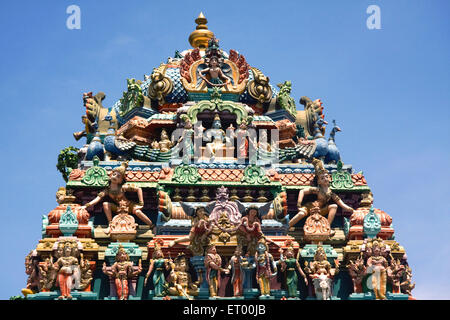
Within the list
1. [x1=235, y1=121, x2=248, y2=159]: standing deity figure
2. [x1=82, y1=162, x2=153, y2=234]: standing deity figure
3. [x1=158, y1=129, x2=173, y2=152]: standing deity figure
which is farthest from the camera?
[x1=158, y1=129, x2=173, y2=152]: standing deity figure

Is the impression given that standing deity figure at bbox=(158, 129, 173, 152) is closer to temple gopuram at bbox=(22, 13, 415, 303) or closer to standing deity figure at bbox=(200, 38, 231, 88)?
temple gopuram at bbox=(22, 13, 415, 303)

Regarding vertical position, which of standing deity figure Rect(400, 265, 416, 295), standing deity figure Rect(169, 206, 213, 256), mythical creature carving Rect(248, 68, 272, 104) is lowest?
standing deity figure Rect(400, 265, 416, 295)

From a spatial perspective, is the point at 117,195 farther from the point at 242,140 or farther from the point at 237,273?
the point at 237,273

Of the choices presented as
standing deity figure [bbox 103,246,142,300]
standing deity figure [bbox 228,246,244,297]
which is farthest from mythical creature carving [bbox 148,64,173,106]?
standing deity figure [bbox 228,246,244,297]

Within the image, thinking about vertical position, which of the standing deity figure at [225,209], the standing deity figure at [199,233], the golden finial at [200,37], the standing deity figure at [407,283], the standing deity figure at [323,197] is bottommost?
the standing deity figure at [407,283]

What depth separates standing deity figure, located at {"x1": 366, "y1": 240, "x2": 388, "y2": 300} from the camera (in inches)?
1248

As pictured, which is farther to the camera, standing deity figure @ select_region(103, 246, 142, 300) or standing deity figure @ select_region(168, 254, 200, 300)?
standing deity figure @ select_region(103, 246, 142, 300)

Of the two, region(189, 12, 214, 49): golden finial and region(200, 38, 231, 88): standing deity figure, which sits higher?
region(189, 12, 214, 49): golden finial

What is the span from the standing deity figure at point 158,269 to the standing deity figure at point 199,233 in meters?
0.48

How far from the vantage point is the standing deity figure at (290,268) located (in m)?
31.8

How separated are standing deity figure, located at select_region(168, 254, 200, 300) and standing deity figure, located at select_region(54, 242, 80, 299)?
299 centimetres

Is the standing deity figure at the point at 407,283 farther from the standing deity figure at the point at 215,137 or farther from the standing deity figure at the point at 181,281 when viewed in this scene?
the standing deity figure at the point at 215,137

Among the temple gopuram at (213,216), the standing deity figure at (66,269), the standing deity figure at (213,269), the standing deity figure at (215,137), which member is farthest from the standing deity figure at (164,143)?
the standing deity figure at (66,269)
